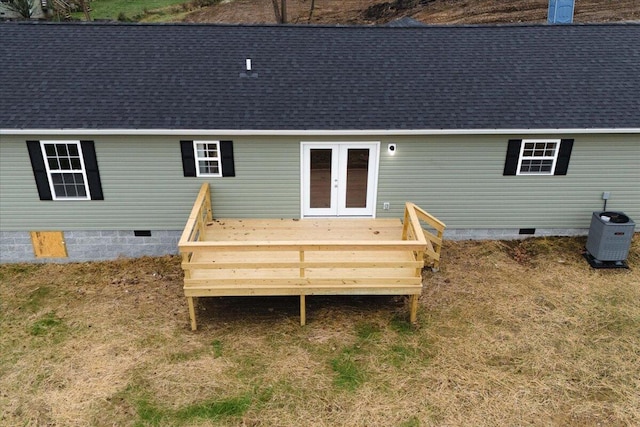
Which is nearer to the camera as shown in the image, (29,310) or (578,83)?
(29,310)

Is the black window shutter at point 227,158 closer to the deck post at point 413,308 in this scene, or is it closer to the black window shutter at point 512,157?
the deck post at point 413,308

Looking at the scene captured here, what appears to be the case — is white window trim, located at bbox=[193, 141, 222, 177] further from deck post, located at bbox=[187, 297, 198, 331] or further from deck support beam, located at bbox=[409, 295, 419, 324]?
deck support beam, located at bbox=[409, 295, 419, 324]

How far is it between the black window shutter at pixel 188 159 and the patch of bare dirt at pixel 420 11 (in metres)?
24.1

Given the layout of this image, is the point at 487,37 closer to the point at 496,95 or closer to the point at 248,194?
the point at 496,95

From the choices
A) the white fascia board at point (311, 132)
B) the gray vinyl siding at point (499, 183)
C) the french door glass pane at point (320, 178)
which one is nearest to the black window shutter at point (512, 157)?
the gray vinyl siding at point (499, 183)

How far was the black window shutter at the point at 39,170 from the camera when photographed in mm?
10461

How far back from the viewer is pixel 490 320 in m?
9.27

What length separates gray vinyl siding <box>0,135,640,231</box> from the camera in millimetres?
10781

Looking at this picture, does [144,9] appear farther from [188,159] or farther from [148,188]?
[188,159]

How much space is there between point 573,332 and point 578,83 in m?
6.42

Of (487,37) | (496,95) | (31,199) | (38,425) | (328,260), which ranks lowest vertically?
(38,425)

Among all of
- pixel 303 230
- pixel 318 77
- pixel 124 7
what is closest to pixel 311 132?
pixel 318 77

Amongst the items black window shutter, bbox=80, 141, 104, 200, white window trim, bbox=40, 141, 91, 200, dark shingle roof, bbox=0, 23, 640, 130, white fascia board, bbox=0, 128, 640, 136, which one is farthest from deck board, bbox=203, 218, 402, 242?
white window trim, bbox=40, 141, 91, 200

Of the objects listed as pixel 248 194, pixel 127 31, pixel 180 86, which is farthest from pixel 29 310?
pixel 127 31
